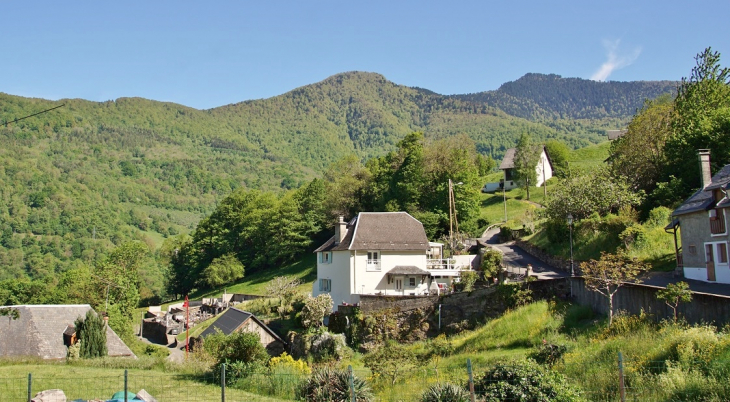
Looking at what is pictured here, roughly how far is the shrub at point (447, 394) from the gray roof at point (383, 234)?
1154 inches

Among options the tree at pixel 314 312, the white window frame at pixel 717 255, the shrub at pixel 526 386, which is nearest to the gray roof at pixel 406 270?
the tree at pixel 314 312

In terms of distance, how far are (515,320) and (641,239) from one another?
38.1 feet

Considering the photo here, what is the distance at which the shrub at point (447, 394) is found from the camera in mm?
14039

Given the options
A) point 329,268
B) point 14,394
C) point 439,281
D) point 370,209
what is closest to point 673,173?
point 439,281

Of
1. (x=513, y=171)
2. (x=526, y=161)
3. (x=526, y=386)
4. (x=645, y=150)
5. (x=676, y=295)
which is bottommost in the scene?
(x=526, y=386)

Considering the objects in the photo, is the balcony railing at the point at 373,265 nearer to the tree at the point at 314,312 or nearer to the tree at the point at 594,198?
the tree at the point at 314,312

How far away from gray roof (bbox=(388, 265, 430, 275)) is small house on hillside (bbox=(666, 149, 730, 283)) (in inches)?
678

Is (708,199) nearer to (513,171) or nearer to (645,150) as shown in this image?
(645,150)

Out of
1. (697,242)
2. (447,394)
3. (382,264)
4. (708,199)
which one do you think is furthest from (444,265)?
(447,394)

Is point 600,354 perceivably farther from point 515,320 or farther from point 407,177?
point 407,177

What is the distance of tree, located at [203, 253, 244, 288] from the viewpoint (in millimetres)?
81375

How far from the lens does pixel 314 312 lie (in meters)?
40.1

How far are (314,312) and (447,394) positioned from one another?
26618 mm

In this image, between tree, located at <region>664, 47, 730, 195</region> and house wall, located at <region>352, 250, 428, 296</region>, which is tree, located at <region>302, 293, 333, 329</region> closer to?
house wall, located at <region>352, 250, 428, 296</region>
